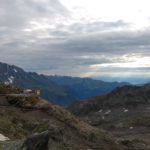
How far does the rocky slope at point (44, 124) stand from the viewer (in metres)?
41.4

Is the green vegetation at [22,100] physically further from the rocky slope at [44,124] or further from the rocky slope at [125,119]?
the rocky slope at [125,119]

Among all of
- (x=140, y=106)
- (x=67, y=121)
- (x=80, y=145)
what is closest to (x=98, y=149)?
(x=80, y=145)

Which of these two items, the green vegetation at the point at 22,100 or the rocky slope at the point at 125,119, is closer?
the green vegetation at the point at 22,100

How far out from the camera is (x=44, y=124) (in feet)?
157

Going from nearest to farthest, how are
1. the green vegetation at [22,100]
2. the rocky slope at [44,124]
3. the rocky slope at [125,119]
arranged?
the rocky slope at [44,124]
the green vegetation at [22,100]
the rocky slope at [125,119]

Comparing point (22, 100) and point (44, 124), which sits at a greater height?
point (22, 100)

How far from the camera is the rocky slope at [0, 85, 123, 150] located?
4141 cm

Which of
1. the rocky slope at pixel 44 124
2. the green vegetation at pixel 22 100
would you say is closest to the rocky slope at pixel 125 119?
the green vegetation at pixel 22 100

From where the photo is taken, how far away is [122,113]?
595 ft

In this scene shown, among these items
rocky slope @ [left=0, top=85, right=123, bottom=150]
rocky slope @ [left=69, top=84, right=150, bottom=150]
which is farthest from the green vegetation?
rocky slope @ [left=69, top=84, right=150, bottom=150]

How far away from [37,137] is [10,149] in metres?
1.74

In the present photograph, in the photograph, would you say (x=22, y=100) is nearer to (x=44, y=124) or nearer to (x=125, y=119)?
(x=44, y=124)

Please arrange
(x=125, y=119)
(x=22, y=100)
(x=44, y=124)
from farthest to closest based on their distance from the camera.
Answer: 1. (x=125, y=119)
2. (x=22, y=100)
3. (x=44, y=124)

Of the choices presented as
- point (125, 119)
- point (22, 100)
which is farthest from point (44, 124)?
point (125, 119)
